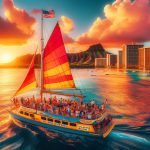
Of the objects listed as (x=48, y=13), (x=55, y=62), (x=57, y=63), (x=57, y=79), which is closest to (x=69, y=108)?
(x=57, y=79)

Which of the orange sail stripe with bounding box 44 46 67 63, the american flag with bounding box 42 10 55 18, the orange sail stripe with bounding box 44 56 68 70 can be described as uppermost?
the american flag with bounding box 42 10 55 18

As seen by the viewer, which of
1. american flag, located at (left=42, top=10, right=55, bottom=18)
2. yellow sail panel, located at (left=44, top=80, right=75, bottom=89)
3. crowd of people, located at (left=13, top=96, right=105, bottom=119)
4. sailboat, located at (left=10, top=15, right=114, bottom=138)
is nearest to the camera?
sailboat, located at (left=10, top=15, right=114, bottom=138)

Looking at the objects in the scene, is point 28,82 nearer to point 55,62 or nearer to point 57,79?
point 57,79

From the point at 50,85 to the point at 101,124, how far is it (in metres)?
9.84

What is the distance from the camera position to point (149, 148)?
88.3 feet

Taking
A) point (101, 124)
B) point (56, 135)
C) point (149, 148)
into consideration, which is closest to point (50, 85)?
point (56, 135)

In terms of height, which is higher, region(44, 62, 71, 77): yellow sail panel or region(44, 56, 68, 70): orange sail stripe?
region(44, 56, 68, 70): orange sail stripe

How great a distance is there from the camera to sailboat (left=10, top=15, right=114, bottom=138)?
28.9 m

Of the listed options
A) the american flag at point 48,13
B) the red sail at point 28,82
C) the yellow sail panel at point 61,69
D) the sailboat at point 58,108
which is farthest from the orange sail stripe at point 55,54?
the american flag at point 48,13

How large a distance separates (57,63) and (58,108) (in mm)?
6636

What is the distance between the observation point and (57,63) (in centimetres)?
3391

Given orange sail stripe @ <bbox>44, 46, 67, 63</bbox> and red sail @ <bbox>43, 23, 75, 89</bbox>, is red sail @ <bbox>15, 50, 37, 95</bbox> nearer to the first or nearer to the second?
red sail @ <bbox>43, 23, 75, 89</bbox>

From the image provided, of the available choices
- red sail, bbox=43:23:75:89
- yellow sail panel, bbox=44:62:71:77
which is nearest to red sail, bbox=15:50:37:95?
red sail, bbox=43:23:75:89

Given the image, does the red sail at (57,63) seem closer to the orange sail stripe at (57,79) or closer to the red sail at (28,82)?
the orange sail stripe at (57,79)
